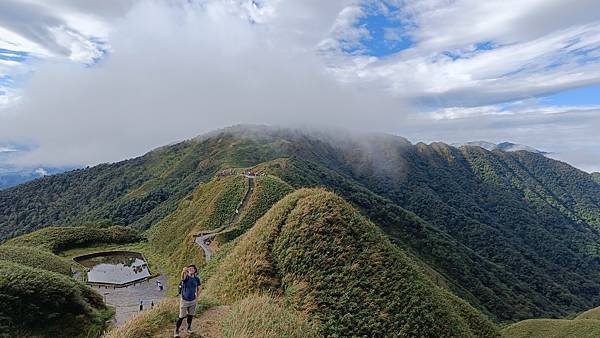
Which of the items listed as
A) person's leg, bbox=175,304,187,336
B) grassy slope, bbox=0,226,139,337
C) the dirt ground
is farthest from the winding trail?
person's leg, bbox=175,304,187,336

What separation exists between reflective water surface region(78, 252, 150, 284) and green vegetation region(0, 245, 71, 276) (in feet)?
9.49

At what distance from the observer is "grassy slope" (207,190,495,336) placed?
47.7 feet

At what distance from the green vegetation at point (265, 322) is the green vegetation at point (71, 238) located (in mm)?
44590

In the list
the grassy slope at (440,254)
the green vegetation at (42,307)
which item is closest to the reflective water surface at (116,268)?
the green vegetation at (42,307)

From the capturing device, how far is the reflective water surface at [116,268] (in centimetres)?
3815

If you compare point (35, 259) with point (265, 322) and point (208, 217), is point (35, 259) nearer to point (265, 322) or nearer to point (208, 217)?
point (208, 217)

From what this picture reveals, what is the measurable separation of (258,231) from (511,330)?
30.5 meters

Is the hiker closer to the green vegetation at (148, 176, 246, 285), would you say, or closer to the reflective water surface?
the green vegetation at (148, 176, 246, 285)

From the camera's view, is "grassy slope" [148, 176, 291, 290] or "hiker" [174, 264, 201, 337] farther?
"grassy slope" [148, 176, 291, 290]

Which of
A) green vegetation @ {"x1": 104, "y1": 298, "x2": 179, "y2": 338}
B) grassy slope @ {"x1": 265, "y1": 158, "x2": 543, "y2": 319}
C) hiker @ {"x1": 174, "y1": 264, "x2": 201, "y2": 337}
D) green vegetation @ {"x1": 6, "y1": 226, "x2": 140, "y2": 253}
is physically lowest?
grassy slope @ {"x1": 265, "y1": 158, "x2": 543, "y2": 319}

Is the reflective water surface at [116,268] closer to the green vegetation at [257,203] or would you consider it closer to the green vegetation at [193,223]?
the green vegetation at [193,223]

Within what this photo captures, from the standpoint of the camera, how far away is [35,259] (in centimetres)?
3444

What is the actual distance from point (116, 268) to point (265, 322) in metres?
36.0

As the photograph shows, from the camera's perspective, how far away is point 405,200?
19525 centimetres
